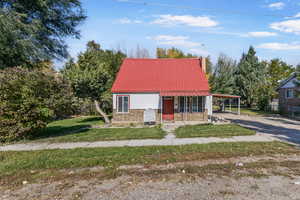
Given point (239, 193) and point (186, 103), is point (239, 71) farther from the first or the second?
point (239, 193)

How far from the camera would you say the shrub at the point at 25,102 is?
7602mm

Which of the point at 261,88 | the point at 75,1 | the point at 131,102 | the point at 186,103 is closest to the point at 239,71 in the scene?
the point at 261,88

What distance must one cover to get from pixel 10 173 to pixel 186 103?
504 inches

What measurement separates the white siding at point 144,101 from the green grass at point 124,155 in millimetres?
8159

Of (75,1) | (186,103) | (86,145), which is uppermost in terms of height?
(75,1)

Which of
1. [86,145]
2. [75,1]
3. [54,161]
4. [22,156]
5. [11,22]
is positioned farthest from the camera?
[75,1]

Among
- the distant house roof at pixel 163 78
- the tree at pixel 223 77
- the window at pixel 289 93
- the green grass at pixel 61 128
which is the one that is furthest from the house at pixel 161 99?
the window at pixel 289 93

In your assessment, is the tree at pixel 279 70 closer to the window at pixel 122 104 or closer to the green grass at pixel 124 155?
the window at pixel 122 104

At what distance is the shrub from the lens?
24.9 ft

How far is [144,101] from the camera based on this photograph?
579 inches

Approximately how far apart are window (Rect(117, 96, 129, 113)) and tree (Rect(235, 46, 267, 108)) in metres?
23.0

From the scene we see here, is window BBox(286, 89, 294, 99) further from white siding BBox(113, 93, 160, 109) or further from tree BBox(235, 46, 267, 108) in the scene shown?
white siding BBox(113, 93, 160, 109)

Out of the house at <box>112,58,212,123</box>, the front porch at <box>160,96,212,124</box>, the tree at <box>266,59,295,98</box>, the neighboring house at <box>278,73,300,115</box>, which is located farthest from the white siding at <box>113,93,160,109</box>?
the tree at <box>266,59,295,98</box>

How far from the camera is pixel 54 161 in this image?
521cm
